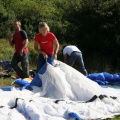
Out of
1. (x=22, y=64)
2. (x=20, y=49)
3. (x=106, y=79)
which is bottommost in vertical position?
(x=106, y=79)

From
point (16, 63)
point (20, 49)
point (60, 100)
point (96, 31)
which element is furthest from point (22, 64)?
point (96, 31)

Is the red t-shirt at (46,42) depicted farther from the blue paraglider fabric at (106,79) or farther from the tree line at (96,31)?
the tree line at (96,31)

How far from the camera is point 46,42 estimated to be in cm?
782

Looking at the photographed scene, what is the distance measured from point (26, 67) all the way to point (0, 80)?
0.82m

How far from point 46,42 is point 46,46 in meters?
0.10

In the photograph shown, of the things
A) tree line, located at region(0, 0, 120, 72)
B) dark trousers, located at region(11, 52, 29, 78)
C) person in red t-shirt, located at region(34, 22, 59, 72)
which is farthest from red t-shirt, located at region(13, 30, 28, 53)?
tree line, located at region(0, 0, 120, 72)

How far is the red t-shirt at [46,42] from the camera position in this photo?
775 cm

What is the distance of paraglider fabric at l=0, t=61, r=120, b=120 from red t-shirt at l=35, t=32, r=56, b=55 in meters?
1.05

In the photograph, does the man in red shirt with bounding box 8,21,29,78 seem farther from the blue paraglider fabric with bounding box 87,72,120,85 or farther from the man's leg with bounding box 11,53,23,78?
the blue paraglider fabric with bounding box 87,72,120,85

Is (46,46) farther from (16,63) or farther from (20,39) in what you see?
(16,63)

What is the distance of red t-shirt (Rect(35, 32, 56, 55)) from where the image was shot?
775 cm

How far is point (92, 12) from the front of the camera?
15.4 meters

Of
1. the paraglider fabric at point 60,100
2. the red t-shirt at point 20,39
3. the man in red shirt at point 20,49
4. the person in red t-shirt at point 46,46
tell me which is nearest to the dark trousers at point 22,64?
→ the man in red shirt at point 20,49

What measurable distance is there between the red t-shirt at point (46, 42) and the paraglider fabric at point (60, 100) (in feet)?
3.44
